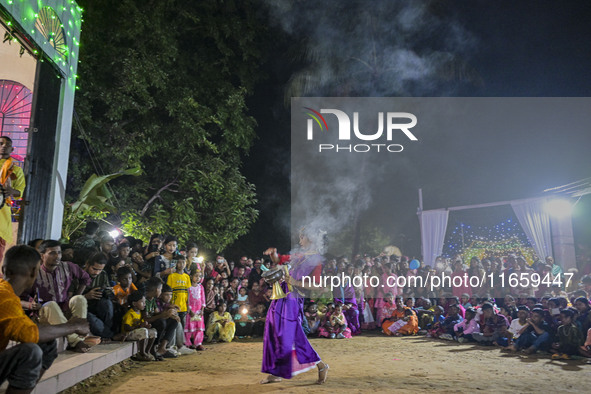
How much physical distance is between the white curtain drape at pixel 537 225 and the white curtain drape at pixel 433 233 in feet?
8.68

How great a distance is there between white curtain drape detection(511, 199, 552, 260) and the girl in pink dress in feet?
31.5

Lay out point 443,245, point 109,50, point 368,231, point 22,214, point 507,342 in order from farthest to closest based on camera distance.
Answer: point 368,231 → point 443,245 → point 109,50 → point 507,342 → point 22,214

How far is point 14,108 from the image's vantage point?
9.17 m

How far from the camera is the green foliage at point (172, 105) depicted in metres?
11.9

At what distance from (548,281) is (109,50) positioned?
39.5 ft

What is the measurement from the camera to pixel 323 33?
18078mm

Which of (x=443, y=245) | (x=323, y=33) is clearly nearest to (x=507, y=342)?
(x=443, y=245)

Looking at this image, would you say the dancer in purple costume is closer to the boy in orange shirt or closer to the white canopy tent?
the boy in orange shirt

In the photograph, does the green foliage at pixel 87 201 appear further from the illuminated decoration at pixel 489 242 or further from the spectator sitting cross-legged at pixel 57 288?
the illuminated decoration at pixel 489 242

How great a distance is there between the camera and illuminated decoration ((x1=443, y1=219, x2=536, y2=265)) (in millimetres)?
13734

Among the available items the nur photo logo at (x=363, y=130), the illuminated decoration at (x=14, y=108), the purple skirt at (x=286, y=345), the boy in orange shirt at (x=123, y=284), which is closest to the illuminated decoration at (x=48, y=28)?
the illuminated decoration at (x=14, y=108)

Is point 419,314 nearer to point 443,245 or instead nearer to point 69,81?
point 443,245

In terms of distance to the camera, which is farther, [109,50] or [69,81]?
[109,50]

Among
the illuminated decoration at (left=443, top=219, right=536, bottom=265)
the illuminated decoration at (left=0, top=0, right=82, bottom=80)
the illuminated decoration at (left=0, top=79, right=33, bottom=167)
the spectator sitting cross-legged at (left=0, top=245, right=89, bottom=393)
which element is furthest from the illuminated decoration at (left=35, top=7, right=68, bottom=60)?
the illuminated decoration at (left=443, top=219, right=536, bottom=265)
